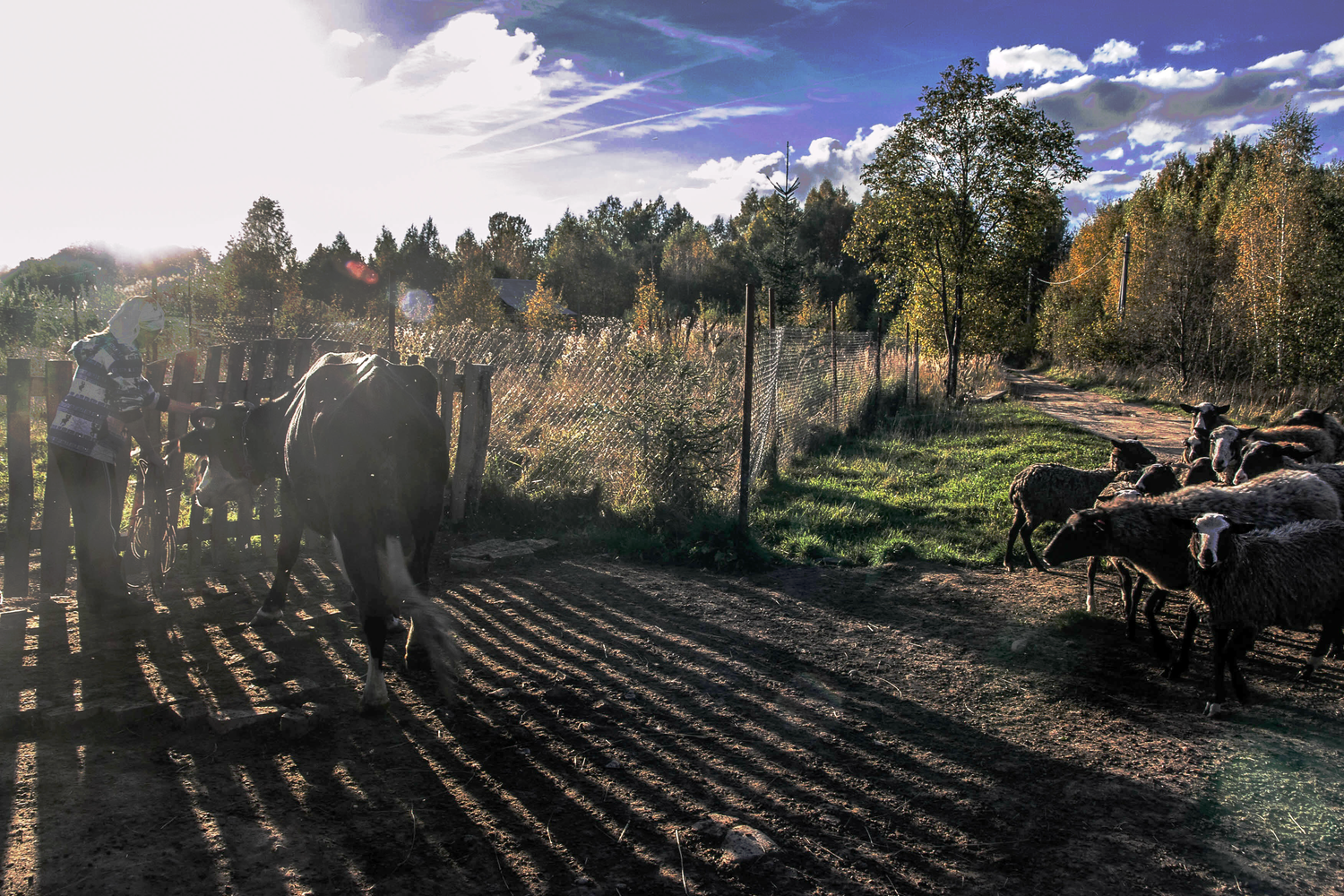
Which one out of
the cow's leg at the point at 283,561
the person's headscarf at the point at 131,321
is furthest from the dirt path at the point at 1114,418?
the person's headscarf at the point at 131,321

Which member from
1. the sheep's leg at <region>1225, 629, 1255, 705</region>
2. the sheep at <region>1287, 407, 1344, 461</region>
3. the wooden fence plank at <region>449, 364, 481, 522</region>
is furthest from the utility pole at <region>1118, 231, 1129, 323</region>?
the wooden fence plank at <region>449, 364, 481, 522</region>

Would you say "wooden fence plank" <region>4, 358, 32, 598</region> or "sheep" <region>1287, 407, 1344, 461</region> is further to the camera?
"sheep" <region>1287, 407, 1344, 461</region>

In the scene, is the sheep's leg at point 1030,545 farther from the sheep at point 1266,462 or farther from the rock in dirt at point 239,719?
the rock in dirt at point 239,719

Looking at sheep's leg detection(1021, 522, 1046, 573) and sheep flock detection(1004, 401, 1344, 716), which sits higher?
sheep flock detection(1004, 401, 1344, 716)

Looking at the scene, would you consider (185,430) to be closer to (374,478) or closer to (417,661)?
(417,661)

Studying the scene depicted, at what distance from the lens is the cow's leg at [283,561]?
5090mm

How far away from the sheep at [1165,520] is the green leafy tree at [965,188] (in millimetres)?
14694

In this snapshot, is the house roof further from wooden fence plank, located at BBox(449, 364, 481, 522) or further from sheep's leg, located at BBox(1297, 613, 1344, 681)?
sheep's leg, located at BBox(1297, 613, 1344, 681)

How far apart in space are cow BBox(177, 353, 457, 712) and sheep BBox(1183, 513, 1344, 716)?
4.73 m

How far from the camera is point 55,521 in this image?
535 centimetres

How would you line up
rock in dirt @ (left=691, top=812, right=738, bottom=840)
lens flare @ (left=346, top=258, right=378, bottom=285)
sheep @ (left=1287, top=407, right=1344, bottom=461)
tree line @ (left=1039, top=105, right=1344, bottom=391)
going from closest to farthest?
rock in dirt @ (left=691, top=812, right=738, bottom=840) < sheep @ (left=1287, top=407, right=1344, bottom=461) < tree line @ (left=1039, top=105, right=1344, bottom=391) < lens flare @ (left=346, top=258, right=378, bottom=285)

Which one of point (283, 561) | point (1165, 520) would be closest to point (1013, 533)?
point (1165, 520)

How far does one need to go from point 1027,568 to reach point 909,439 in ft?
23.7

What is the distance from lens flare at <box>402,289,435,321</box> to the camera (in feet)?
126
